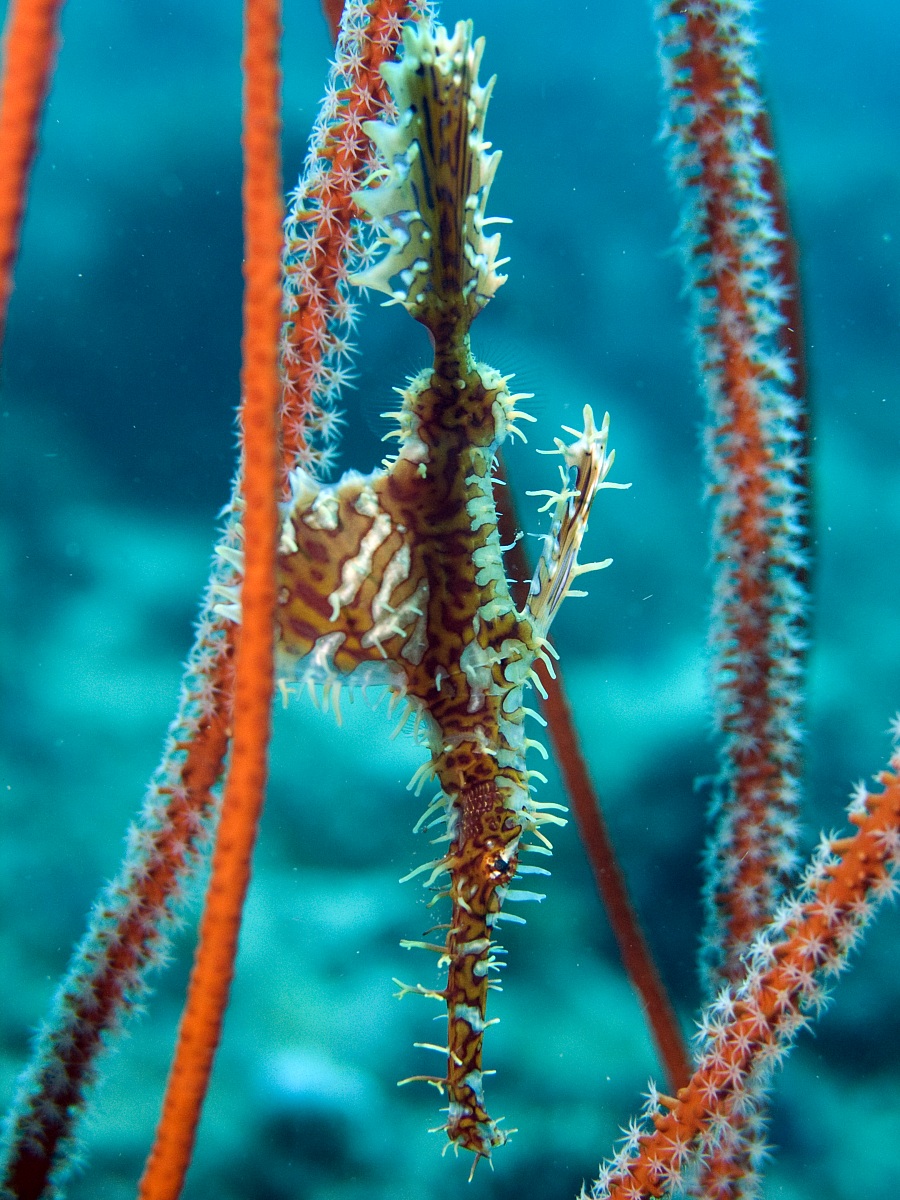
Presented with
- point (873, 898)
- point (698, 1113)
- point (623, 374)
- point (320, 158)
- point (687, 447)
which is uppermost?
point (623, 374)

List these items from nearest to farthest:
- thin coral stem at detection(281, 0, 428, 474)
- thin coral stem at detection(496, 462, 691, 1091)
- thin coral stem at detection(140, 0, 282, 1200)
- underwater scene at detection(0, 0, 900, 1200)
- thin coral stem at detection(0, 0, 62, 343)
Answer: thin coral stem at detection(0, 0, 62, 343) < thin coral stem at detection(140, 0, 282, 1200) < thin coral stem at detection(281, 0, 428, 474) < thin coral stem at detection(496, 462, 691, 1091) < underwater scene at detection(0, 0, 900, 1200)

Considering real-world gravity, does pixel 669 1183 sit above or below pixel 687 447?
below

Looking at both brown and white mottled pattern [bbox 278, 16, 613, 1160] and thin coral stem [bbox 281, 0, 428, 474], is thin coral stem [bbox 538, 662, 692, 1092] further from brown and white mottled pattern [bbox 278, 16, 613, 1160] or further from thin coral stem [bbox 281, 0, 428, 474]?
thin coral stem [bbox 281, 0, 428, 474]

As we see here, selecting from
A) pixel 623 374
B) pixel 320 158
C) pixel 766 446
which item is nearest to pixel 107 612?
pixel 320 158

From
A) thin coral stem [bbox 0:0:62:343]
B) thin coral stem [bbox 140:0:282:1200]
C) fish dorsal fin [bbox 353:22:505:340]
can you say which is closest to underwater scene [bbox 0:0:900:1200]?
fish dorsal fin [bbox 353:22:505:340]

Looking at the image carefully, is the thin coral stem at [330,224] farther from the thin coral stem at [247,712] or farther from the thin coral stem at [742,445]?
the thin coral stem at [247,712]

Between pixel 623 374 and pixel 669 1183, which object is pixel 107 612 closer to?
pixel 623 374
